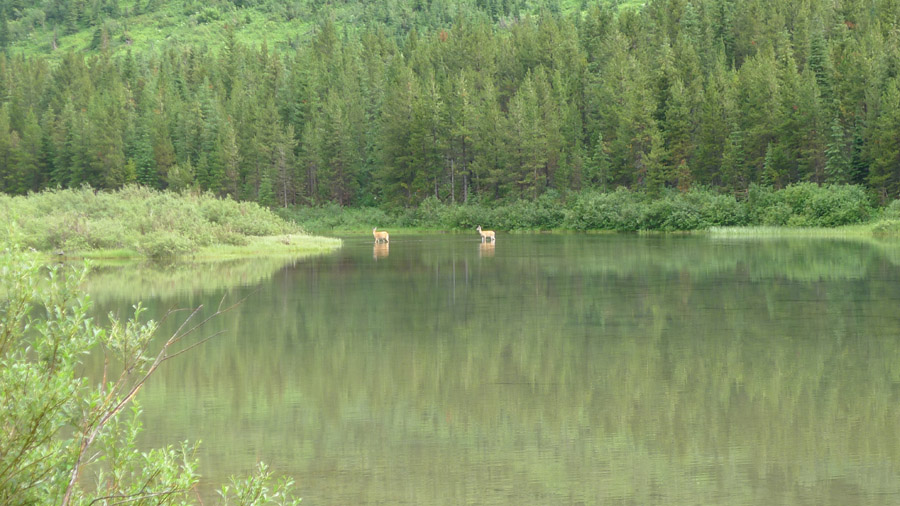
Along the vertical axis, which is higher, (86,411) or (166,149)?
(166,149)

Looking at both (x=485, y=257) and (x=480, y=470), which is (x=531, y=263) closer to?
(x=485, y=257)

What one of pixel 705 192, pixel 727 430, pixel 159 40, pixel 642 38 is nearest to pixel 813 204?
pixel 705 192

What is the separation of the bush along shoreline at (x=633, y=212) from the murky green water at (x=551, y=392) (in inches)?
1414

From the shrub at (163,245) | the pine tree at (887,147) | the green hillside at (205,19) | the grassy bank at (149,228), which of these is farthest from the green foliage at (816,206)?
the green hillside at (205,19)

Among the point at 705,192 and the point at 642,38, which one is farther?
the point at 642,38

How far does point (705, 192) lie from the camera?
70875 millimetres

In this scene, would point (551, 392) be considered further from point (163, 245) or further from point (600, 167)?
point (600, 167)

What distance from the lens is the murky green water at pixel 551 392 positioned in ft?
32.5

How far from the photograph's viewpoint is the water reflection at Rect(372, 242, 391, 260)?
45.5 meters

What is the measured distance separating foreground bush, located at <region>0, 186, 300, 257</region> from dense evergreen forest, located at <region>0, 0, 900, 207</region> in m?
30.3

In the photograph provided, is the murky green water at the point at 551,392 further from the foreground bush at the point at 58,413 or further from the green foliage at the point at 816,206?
the green foliage at the point at 816,206

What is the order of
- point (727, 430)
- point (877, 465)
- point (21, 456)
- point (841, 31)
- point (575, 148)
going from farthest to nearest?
Answer: point (575, 148) < point (841, 31) < point (727, 430) < point (877, 465) < point (21, 456)

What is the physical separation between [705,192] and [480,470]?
6361 cm

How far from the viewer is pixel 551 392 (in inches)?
544
